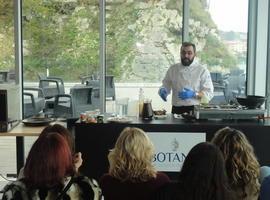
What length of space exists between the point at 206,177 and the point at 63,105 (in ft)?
14.8

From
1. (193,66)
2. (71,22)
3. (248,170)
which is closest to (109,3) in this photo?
(71,22)

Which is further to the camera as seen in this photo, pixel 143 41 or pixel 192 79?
pixel 143 41

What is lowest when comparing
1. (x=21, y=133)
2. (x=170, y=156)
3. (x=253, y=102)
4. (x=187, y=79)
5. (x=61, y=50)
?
(x=170, y=156)

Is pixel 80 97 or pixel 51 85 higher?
pixel 51 85

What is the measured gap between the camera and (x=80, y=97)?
6.12 meters

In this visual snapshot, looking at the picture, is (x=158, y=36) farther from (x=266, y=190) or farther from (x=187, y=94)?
(x=266, y=190)

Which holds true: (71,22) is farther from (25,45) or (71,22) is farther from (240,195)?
(240,195)

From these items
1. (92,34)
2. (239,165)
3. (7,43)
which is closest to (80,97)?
(92,34)

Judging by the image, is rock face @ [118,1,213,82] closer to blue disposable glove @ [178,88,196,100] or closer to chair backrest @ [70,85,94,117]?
chair backrest @ [70,85,94,117]

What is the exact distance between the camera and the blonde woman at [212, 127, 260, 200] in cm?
216

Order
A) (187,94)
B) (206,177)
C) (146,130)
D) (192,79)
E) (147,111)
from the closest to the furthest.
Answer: (206,177)
(146,130)
(147,111)
(187,94)
(192,79)

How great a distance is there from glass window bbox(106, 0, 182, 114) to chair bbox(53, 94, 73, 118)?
685 millimetres

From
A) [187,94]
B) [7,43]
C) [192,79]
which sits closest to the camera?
[187,94]

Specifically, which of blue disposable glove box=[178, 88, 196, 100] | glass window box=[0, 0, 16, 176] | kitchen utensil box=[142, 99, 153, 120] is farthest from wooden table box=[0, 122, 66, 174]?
glass window box=[0, 0, 16, 176]
